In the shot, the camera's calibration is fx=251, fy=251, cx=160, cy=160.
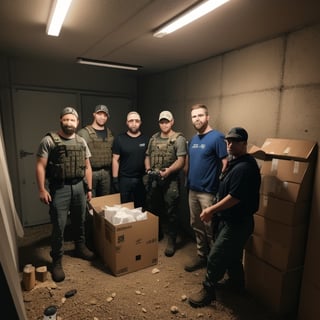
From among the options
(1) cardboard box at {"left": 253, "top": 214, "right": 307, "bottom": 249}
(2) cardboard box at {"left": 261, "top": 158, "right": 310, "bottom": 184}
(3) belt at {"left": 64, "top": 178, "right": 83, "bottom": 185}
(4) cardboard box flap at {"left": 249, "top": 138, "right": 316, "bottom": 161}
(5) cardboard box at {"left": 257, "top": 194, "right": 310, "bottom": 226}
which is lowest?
(1) cardboard box at {"left": 253, "top": 214, "right": 307, "bottom": 249}

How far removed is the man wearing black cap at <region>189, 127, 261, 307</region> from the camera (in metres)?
1.90

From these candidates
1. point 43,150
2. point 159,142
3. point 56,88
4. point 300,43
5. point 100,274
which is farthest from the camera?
point 56,88

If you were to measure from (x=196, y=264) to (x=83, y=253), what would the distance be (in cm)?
127

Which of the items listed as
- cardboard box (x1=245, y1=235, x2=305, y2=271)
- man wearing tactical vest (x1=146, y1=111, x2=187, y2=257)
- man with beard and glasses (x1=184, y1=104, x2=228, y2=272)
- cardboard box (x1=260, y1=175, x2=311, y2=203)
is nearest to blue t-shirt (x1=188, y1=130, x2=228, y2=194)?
man with beard and glasses (x1=184, y1=104, x2=228, y2=272)

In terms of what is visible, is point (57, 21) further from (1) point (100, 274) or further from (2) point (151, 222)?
(1) point (100, 274)

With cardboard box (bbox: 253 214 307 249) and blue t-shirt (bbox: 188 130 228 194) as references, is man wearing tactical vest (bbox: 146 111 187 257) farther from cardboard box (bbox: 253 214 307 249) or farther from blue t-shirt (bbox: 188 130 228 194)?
cardboard box (bbox: 253 214 307 249)

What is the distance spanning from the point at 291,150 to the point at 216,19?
3.87 ft

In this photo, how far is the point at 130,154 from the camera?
126 inches

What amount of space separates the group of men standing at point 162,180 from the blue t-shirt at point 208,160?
0.03ft

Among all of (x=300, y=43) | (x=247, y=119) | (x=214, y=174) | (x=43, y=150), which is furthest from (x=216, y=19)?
(x=43, y=150)

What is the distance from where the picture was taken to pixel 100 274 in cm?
258

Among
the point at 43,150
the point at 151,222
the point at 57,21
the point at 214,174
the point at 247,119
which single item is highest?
the point at 57,21

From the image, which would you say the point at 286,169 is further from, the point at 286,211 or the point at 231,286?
the point at 231,286

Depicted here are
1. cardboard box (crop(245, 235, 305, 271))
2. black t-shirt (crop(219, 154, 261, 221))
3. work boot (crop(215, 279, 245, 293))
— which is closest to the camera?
black t-shirt (crop(219, 154, 261, 221))
